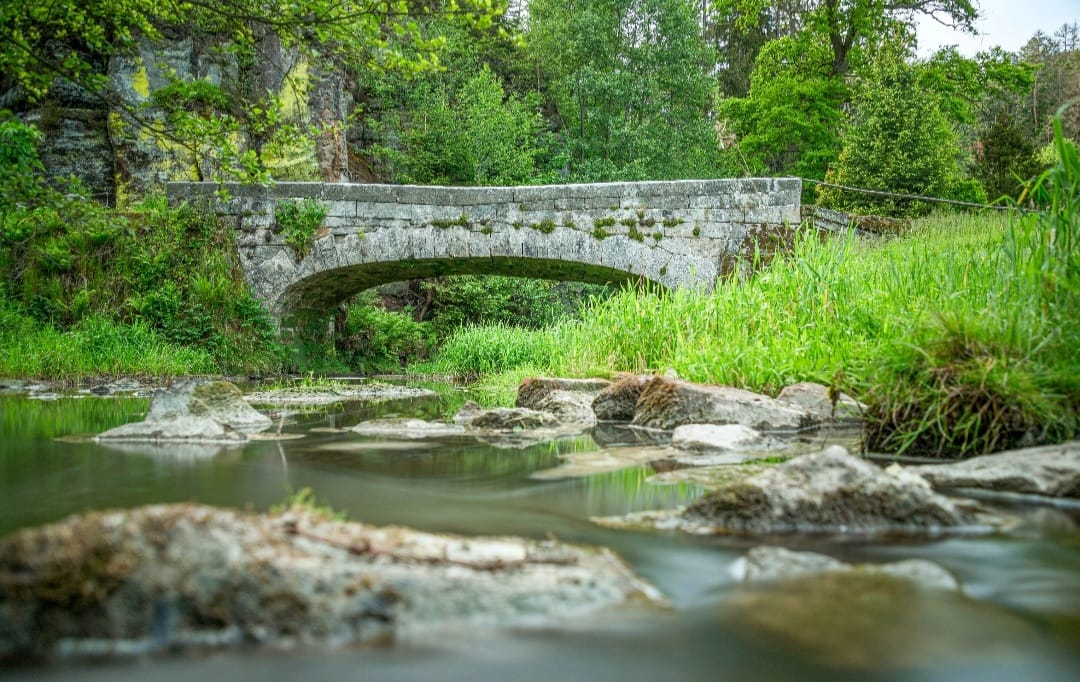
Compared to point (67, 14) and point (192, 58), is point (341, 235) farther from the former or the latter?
point (192, 58)

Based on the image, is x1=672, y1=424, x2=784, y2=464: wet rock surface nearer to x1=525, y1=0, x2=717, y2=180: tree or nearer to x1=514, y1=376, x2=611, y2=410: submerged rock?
x1=514, y1=376, x2=611, y2=410: submerged rock

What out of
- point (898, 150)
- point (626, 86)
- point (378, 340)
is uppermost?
point (626, 86)

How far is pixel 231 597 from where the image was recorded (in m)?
1.27

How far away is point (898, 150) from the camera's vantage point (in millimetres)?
17094

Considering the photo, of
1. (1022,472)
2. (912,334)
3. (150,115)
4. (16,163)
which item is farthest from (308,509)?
(150,115)

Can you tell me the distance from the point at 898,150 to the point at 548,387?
13887 millimetres

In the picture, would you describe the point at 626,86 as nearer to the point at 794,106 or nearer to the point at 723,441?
the point at 794,106

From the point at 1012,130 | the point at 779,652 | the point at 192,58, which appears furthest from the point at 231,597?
the point at 1012,130

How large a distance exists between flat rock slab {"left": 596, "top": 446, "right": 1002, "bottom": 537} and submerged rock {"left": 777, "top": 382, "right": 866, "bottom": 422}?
231 cm

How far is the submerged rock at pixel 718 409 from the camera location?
4.32m

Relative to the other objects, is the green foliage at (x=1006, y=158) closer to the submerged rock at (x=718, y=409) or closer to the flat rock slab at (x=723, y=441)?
the submerged rock at (x=718, y=409)

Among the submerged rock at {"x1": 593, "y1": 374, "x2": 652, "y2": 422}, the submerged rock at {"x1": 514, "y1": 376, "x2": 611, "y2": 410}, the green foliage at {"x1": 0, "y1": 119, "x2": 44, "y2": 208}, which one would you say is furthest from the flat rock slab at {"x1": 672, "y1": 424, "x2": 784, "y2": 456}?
the green foliage at {"x1": 0, "y1": 119, "x2": 44, "y2": 208}

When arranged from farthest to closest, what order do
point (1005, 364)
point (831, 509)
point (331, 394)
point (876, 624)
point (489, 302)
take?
point (489, 302)
point (331, 394)
point (1005, 364)
point (831, 509)
point (876, 624)

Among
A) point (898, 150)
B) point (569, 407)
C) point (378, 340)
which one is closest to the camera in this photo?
point (569, 407)
